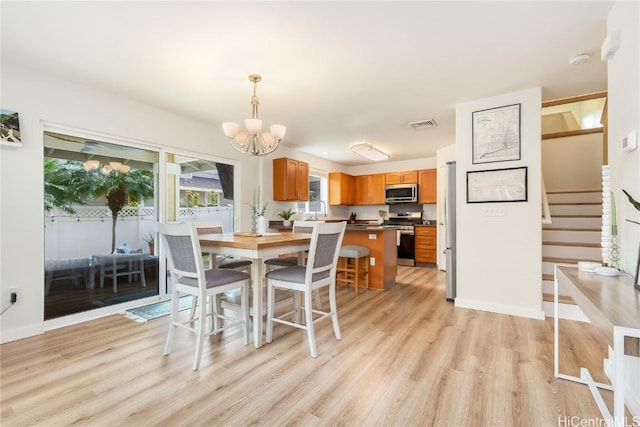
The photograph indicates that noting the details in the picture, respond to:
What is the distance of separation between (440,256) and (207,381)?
5.00 metres

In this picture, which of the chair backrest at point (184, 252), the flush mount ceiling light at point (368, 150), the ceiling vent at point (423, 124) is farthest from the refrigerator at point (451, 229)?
the chair backrest at point (184, 252)

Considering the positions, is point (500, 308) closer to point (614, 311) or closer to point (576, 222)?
point (576, 222)

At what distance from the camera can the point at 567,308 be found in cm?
299

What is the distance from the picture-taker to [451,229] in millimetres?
3705

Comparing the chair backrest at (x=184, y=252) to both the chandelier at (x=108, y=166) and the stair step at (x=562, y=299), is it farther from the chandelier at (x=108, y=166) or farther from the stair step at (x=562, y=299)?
the stair step at (x=562, y=299)

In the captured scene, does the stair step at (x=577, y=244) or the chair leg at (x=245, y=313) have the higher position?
the stair step at (x=577, y=244)

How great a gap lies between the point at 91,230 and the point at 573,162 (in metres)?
6.82

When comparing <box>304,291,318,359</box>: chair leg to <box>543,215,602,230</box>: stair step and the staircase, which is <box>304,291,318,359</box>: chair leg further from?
<box>543,215,602,230</box>: stair step

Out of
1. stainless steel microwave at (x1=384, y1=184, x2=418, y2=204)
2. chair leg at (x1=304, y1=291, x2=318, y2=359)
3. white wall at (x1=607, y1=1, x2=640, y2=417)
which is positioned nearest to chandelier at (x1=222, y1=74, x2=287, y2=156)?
chair leg at (x1=304, y1=291, x2=318, y2=359)

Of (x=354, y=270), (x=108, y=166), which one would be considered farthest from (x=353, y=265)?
(x=108, y=166)

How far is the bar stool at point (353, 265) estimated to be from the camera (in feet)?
13.6

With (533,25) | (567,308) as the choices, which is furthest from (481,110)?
(567,308)

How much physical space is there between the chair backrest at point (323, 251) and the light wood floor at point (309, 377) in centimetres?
58

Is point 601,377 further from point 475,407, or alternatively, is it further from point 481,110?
point 481,110
